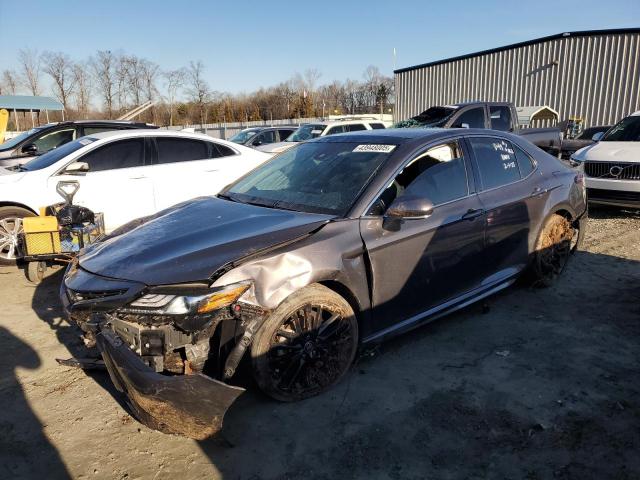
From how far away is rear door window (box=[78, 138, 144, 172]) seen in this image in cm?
627

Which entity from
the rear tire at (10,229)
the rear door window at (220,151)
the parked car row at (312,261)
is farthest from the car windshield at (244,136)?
the parked car row at (312,261)

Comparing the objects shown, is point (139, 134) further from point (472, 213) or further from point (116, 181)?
point (472, 213)

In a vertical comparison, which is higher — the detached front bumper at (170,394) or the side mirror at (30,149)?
the side mirror at (30,149)

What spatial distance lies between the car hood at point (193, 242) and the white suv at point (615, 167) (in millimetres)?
6808

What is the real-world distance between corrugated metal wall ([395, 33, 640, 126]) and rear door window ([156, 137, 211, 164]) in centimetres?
1923

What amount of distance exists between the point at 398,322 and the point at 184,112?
183 feet

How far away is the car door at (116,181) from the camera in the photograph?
239 inches

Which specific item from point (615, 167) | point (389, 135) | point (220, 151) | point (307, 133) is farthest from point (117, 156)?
point (307, 133)

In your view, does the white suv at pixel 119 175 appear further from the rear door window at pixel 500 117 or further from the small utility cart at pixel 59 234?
the rear door window at pixel 500 117

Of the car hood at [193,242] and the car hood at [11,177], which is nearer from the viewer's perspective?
the car hood at [193,242]

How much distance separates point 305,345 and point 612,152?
7.68 m

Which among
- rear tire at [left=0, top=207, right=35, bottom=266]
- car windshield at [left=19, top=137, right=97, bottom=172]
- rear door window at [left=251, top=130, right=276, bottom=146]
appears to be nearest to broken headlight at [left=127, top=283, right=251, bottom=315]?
rear tire at [left=0, top=207, right=35, bottom=266]

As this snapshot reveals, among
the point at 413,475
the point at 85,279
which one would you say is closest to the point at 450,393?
the point at 413,475

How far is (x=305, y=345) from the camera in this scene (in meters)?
2.98
